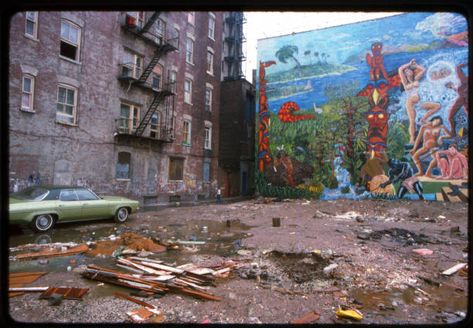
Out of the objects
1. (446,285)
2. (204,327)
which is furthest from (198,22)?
(204,327)

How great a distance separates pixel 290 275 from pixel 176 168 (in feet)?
59.9

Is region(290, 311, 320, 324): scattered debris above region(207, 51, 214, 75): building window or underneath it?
underneath

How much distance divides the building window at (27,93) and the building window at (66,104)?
1.34 m

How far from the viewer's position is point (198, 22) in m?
25.8

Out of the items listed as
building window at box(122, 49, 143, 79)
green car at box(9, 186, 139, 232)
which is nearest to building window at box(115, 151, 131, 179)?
building window at box(122, 49, 143, 79)

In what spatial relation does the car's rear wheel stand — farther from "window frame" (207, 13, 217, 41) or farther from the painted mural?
"window frame" (207, 13, 217, 41)

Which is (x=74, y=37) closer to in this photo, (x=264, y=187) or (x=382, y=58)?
(x=264, y=187)

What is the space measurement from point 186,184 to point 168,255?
54.7 feet

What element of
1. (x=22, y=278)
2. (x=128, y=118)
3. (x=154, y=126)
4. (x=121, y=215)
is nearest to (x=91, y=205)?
(x=121, y=215)

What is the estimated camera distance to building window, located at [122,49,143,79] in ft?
61.0

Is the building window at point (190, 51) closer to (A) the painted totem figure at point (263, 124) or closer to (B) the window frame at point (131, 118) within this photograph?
(A) the painted totem figure at point (263, 124)

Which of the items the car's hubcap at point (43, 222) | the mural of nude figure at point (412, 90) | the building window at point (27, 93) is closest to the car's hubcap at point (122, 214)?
the car's hubcap at point (43, 222)

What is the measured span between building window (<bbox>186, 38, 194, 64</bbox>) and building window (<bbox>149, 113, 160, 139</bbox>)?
6280mm

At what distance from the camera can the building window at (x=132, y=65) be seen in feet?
61.0
